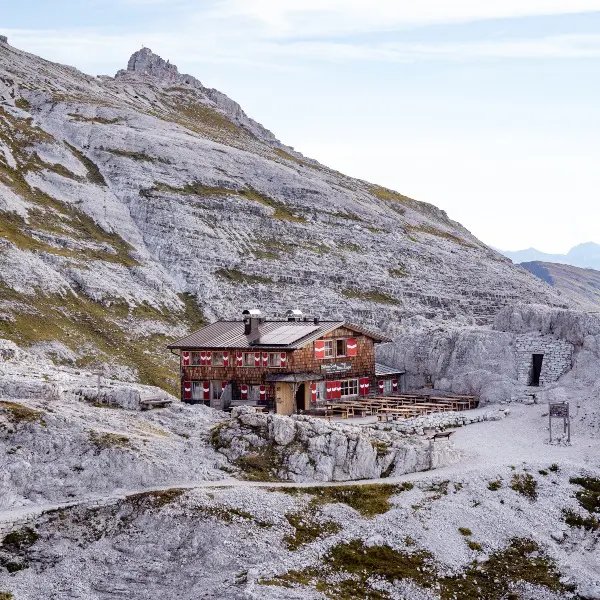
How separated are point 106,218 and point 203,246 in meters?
16.7

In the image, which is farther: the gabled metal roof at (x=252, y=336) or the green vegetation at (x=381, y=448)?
the gabled metal roof at (x=252, y=336)

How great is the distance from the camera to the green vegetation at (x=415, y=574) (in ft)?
164

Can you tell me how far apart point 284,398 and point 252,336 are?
7501mm

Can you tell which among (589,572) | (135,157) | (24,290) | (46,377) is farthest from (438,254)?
(589,572)

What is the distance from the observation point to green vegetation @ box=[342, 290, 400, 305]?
153625 mm

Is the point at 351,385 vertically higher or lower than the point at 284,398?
higher

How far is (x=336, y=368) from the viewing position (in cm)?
8900

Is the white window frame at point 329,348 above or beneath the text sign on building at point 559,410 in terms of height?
above

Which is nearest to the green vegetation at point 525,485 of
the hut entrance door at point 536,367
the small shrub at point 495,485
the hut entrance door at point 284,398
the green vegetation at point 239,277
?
the small shrub at point 495,485

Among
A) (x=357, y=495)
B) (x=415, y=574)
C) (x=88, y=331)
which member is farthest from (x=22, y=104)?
(x=415, y=574)

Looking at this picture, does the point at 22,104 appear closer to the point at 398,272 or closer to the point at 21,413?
the point at 398,272

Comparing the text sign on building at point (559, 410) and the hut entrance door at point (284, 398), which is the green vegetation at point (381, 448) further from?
the hut entrance door at point (284, 398)

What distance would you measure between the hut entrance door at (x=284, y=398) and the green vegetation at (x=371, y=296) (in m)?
68.5

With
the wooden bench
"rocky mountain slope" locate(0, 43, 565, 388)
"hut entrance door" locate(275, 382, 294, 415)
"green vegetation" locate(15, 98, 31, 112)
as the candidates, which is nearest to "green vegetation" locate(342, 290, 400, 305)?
"rocky mountain slope" locate(0, 43, 565, 388)
